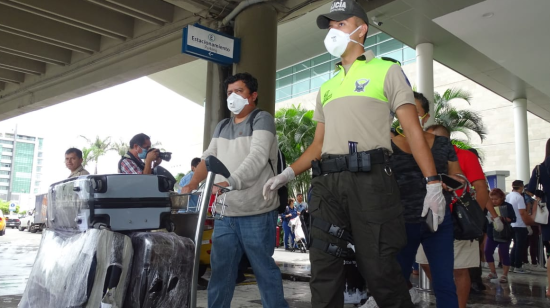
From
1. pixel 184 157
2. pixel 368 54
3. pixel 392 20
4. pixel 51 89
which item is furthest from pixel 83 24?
pixel 184 157

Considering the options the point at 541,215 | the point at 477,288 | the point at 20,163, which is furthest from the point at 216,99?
the point at 20,163

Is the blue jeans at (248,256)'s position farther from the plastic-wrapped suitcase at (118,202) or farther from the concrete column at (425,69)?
the concrete column at (425,69)

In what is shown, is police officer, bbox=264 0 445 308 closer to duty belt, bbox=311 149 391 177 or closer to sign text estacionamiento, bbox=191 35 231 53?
duty belt, bbox=311 149 391 177

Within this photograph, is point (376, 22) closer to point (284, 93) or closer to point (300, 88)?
point (300, 88)

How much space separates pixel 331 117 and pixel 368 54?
44 centimetres

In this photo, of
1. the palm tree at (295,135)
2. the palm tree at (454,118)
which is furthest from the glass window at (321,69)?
the palm tree at (454,118)

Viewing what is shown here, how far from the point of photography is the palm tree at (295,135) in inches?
810

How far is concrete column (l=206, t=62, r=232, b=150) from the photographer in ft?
31.1

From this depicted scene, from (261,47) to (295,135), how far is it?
12.1 m

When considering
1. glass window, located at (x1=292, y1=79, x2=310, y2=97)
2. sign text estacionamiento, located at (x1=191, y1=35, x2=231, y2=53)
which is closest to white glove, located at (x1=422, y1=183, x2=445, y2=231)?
sign text estacionamiento, located at (x1=191, y1=35, x2=231, y2=53)

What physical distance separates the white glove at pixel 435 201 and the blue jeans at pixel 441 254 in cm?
68

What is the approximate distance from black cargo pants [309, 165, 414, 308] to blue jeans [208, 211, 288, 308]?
0.77m

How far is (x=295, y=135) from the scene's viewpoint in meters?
20.7

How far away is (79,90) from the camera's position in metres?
14.4
